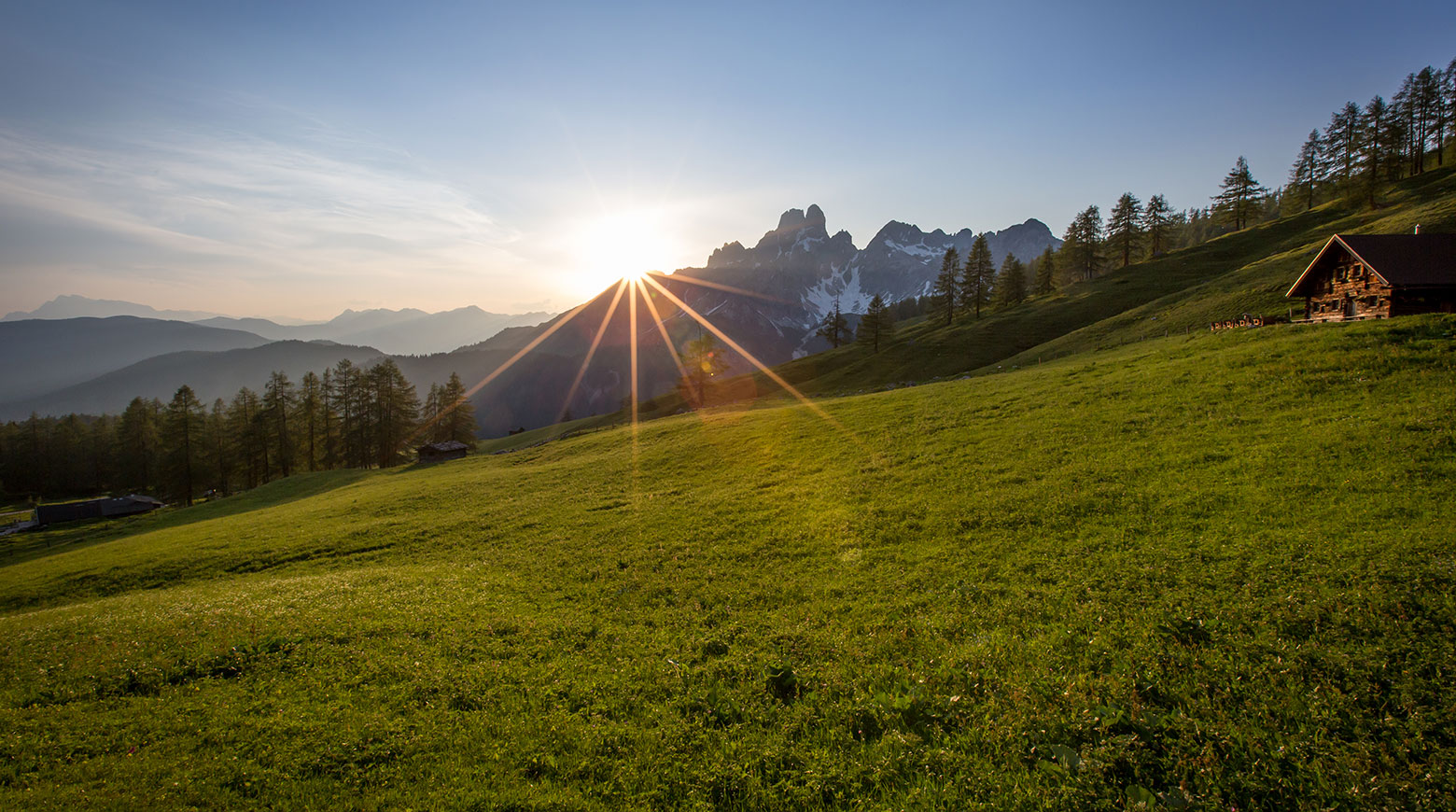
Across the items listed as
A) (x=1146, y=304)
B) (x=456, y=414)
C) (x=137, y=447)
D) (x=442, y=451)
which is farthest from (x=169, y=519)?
(x=1146, y=304)

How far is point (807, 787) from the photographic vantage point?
22.9 ft

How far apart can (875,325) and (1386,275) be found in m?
67.6

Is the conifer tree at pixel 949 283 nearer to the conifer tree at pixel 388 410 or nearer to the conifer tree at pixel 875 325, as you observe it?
the conifer tree at pixel 875 325

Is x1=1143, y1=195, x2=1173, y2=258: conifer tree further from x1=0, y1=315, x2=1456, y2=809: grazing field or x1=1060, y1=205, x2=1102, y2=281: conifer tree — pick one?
x1=0, y1=315, x2=1456, y2=809: grazing field

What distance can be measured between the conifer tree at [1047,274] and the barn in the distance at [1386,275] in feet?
217

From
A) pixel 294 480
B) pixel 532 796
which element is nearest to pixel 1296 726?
pixel 532 796

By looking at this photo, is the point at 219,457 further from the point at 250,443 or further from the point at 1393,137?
the point at 1393,137

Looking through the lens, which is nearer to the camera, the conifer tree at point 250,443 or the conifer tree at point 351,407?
the conifer tree at point 250,443

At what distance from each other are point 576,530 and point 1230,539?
2176cm

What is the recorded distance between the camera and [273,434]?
77.9 m

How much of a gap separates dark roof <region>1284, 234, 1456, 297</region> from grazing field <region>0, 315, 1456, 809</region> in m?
14.1

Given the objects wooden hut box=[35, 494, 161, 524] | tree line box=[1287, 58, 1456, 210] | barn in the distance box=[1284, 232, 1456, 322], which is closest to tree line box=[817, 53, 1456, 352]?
tree line box=[1287, 58, 1456, 210]

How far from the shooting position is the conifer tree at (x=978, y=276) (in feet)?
313

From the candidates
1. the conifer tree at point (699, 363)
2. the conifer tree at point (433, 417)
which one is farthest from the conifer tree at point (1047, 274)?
the conifer tree at point (433, 417)
